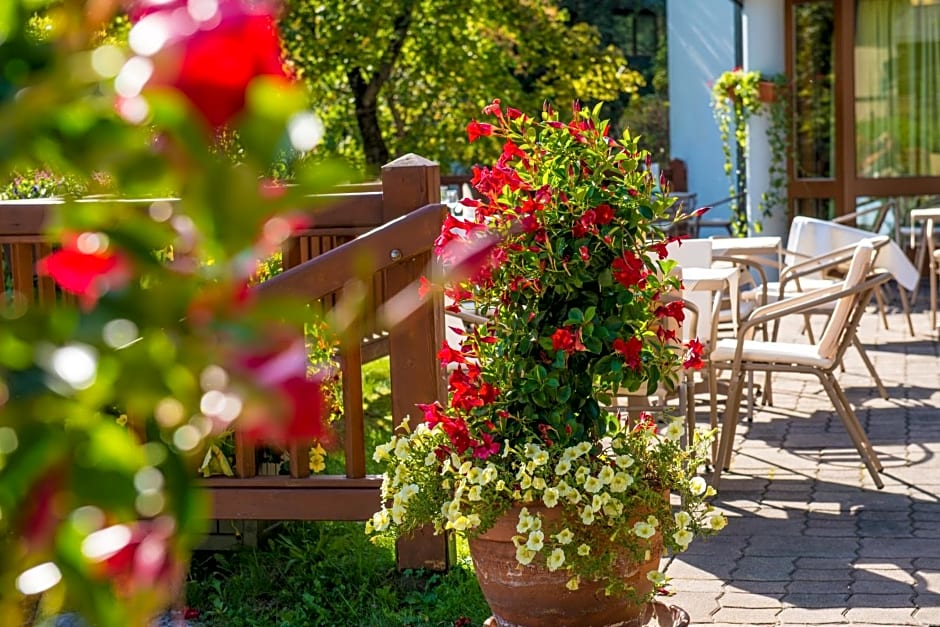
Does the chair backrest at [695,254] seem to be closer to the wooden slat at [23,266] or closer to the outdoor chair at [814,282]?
the outdoor chair at [814,282]

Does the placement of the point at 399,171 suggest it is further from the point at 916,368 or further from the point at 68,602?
the point at 916,368

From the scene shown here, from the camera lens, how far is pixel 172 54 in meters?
0.42

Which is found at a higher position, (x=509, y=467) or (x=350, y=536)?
(x=509, y=467)

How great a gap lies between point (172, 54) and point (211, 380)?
0.12m

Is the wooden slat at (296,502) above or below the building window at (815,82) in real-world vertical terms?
below

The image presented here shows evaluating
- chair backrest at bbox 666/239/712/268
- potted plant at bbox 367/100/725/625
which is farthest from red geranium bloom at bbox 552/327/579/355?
chair backrest at bbox 666/239/712/268

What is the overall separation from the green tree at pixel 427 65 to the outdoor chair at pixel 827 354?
34.9 feet

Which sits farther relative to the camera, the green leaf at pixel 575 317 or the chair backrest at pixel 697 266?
the chair backrest at pixel 697 266

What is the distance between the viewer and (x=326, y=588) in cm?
399

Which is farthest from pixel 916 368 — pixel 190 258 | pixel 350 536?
pixel 190 258

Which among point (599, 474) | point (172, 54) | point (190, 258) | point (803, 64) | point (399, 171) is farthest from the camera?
point (803, 64)

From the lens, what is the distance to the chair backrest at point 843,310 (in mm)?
4934

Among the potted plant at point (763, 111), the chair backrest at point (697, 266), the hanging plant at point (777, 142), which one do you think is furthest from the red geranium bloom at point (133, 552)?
the hanging plant at point (777, 142)

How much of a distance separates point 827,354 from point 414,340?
6.21 feet
